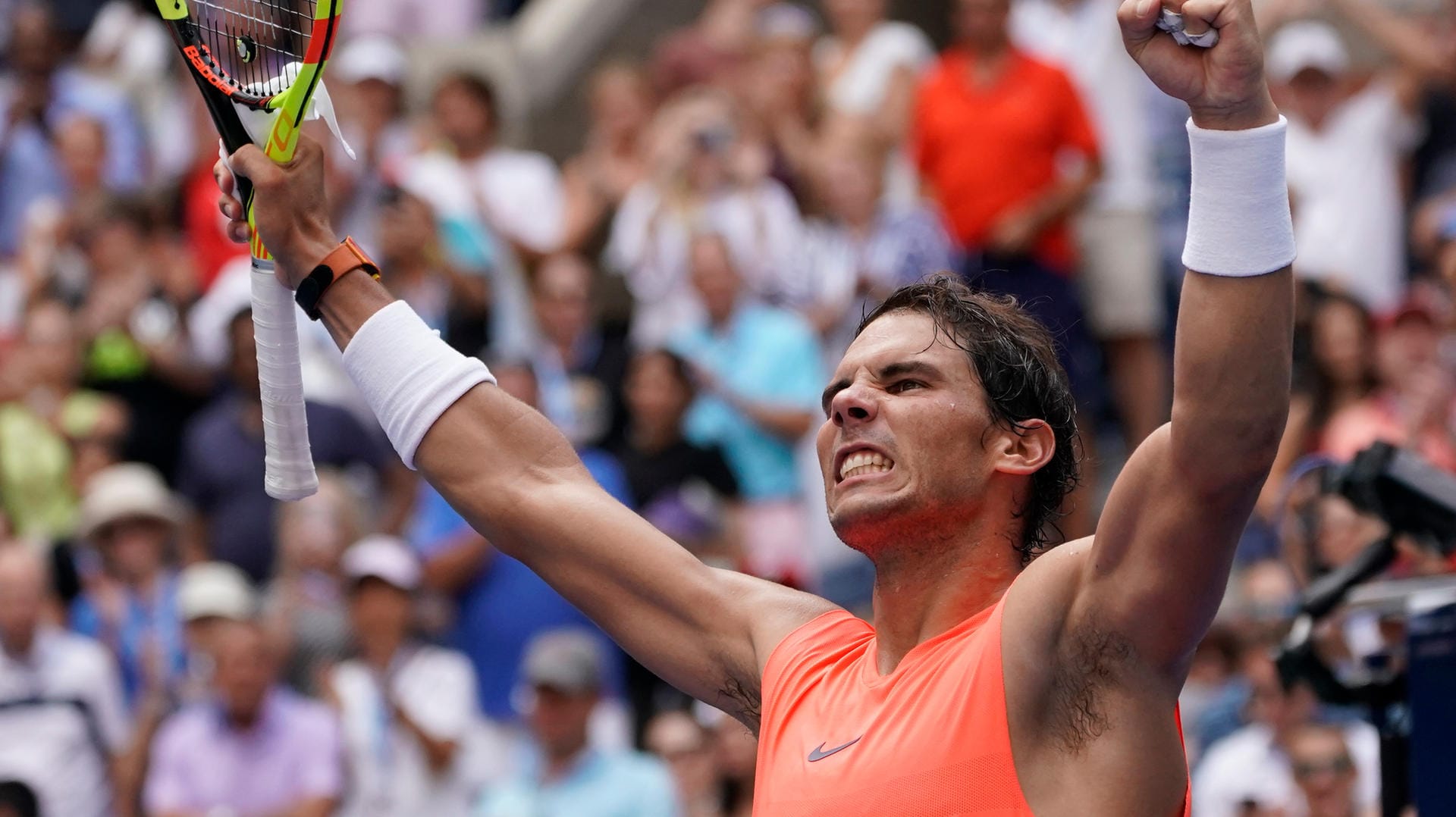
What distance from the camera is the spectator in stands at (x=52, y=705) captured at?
7.17m

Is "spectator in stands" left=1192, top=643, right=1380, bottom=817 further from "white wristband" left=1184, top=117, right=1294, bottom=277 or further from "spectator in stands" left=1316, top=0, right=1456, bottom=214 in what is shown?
"white wristband" left=1184, top=117, right=1294, bottom=277

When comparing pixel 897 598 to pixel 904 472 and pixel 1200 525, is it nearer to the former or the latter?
pixel 904 472

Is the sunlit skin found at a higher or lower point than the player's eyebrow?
lower

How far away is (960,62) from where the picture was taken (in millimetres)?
9086

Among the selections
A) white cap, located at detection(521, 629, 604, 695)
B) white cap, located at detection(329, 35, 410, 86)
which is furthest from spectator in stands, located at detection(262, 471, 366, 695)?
white cap, located at detection(329, 35, 410, 86)

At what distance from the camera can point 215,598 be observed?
761cm

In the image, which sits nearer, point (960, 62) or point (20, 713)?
point (20, 713)

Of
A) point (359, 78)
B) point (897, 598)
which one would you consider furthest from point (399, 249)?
point (897, 598)

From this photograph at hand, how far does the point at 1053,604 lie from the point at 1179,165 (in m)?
7.05

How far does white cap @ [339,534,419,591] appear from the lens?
7.54 metres

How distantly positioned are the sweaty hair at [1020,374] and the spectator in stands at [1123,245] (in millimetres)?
5562

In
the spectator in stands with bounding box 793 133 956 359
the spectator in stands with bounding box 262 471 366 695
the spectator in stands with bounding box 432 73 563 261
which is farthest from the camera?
the spectator in stands with bounding box 432 73 563 261

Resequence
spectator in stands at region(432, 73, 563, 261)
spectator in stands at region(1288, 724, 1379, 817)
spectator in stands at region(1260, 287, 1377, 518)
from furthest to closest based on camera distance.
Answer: spectator in stands at region(432, 73, 563, 261)
spectator in stands at region(1260, 287, 1377, 518)
spectator in stands at region(1288, 724, 1379, 817)

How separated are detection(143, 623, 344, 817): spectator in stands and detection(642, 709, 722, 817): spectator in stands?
3.83 feet
